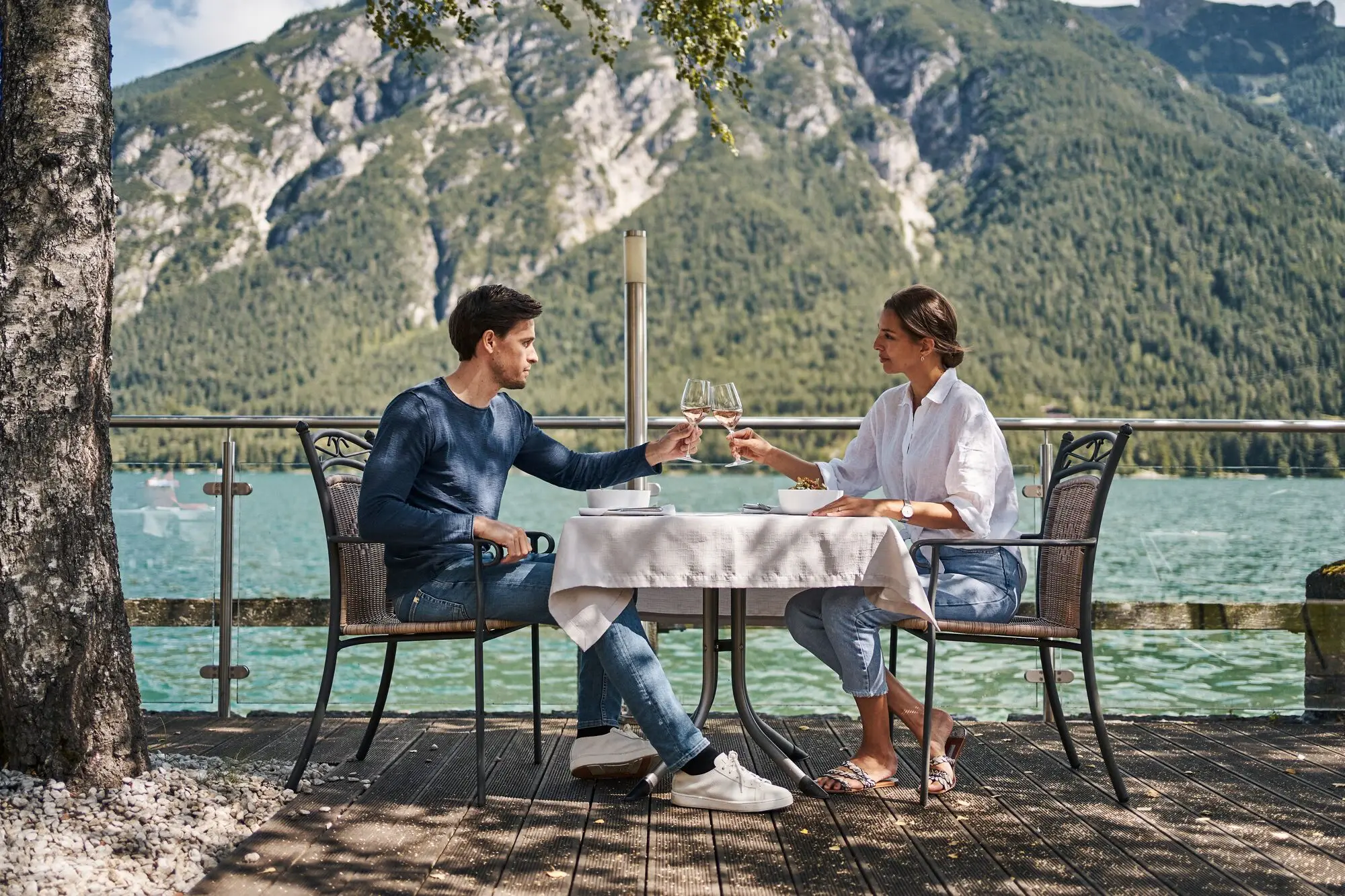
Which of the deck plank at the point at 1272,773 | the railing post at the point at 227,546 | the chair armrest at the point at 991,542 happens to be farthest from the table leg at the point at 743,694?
the railing post at the point at 227,546

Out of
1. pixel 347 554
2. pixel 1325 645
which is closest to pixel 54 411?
pixel 347 554

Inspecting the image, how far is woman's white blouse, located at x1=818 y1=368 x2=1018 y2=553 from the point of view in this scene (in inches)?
124

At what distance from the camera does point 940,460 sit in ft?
10.8

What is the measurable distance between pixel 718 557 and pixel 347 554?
100 centimetres

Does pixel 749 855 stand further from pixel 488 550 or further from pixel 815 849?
pixel 488 550

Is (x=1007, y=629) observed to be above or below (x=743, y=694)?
above

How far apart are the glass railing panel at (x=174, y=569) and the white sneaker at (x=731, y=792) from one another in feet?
6.78

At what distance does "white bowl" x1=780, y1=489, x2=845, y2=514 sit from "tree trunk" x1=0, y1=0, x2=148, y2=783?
5.19 feet

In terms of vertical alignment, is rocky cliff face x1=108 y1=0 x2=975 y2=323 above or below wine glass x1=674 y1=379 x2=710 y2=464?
above

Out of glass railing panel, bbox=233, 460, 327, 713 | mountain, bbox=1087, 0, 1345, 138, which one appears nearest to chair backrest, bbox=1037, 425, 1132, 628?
glass railing panel, bbox=233, 460, 327, 713

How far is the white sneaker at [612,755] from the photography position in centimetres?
329

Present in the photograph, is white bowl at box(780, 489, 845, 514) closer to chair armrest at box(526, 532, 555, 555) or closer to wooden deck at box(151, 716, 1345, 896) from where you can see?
wooden deck at box(151, 716, 1345, 896)

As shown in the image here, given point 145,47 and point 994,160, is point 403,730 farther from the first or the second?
point 145,47

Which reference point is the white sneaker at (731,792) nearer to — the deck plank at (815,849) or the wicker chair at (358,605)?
the deck plank at (815,849)
